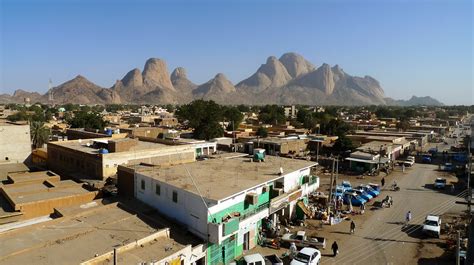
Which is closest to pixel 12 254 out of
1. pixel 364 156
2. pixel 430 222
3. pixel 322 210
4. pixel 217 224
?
pixel 217 224

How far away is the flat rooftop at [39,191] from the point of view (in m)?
20.4

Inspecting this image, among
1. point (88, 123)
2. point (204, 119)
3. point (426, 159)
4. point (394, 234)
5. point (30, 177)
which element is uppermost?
point (204, 119)

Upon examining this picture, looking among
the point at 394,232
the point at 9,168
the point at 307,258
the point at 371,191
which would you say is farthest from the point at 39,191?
the point at 371,191

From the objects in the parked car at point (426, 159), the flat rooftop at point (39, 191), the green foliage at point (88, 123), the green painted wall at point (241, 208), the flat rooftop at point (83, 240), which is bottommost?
the parked car at point (426, 159)

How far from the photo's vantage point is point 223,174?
71.5 ft

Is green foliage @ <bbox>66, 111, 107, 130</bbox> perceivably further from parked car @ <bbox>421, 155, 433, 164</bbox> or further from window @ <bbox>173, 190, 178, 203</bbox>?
parked car @ <bbox>421, 155, 433, 164</bbox>

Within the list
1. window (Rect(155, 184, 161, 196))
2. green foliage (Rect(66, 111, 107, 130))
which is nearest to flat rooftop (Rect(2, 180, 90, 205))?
window (Rect(155, 184, 161, 196))

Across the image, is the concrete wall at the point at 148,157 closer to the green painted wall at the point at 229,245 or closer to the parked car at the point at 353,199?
the green painted wall at the point at 229,245

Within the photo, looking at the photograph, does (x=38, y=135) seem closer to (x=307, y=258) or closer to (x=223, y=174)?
(x=223, y=174)

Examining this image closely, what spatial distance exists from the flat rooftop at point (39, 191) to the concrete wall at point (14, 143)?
53.3 feet

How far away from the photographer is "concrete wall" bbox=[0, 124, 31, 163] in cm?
3681

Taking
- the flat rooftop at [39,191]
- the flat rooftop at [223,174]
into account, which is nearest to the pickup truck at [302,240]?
the flat rooftop at [223,174]

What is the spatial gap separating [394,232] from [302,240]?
6.88m

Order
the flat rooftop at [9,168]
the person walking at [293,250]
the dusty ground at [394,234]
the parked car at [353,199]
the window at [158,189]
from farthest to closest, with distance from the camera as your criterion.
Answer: the flat rooftop at [9,168]
the parked car at [353,199]
the window at [158,189]
the dusty ground at [394,234]
the person walking at [293,250]
